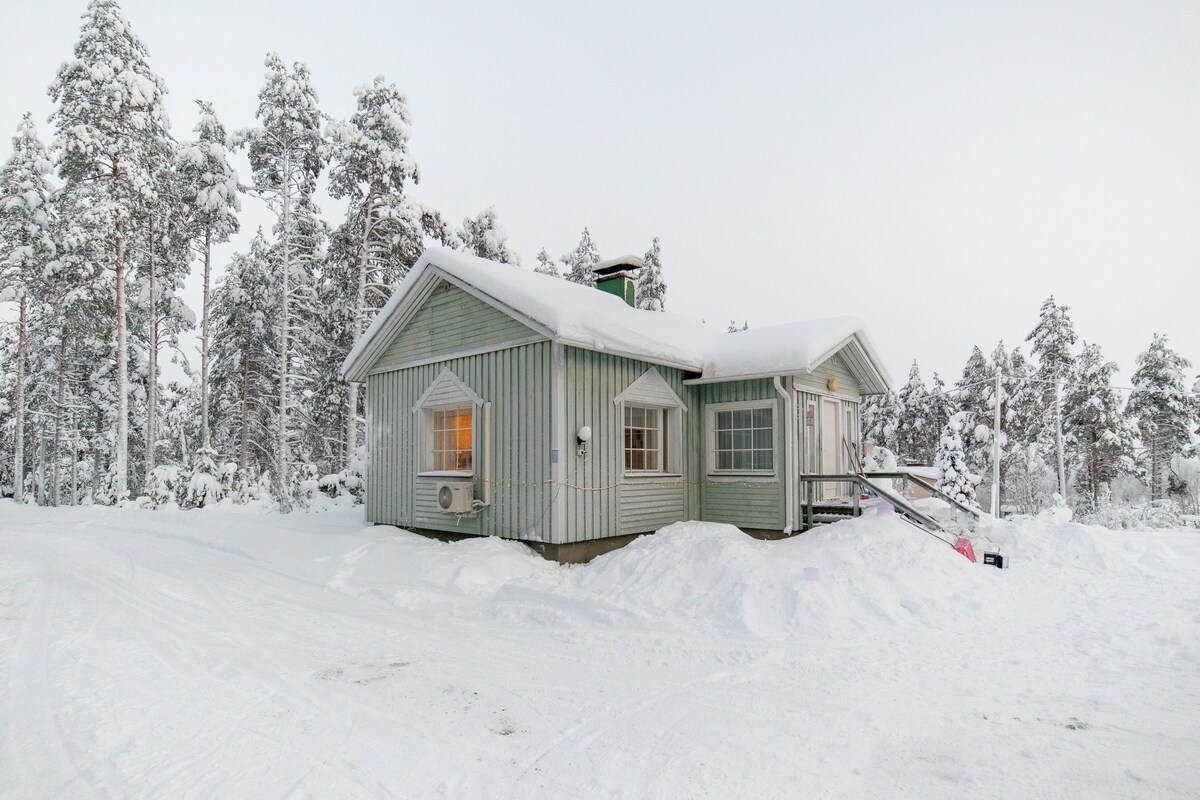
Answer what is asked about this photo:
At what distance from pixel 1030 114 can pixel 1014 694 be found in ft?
46.1

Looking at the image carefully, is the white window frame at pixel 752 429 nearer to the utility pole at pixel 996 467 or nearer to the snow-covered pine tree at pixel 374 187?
the utility pole at pixel 996 467

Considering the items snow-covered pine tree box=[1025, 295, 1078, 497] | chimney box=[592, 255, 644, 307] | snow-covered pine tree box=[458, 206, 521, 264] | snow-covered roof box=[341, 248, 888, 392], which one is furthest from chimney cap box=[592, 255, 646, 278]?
snow-covered pine tree box=[1025, 295, 1078, 497]

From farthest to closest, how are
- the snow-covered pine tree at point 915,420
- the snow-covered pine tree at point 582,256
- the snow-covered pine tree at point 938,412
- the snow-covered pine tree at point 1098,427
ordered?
1. the snow-covered pine tree at point 938,412
2. the snow-covered pine tree at point 915,420
3. the snow-covered pine tree at point 582,256
4. the snow-covered pine tree at point 1098,427

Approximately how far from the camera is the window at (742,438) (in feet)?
34.5

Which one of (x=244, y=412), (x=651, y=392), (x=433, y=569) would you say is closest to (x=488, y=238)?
(x=244, y=412)

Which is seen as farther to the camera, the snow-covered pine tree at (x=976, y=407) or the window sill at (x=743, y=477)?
the snow-covered pine tree at (x=976, y=407)

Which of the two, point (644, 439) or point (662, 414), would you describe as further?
point (662, 414)

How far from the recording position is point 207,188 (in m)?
21.2

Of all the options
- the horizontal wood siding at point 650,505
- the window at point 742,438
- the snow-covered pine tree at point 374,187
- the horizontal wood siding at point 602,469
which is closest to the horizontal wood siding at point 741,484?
the window at point 742,438

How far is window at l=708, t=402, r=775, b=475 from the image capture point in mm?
10523

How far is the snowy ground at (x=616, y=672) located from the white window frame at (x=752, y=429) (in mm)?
1721

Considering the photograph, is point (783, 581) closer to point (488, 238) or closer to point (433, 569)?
point (433, 569)

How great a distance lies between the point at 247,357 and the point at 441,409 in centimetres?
1629

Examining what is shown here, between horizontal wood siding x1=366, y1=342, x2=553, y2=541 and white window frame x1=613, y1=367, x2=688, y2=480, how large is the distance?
1.39 meters
